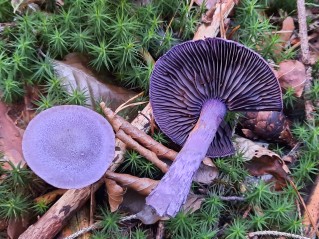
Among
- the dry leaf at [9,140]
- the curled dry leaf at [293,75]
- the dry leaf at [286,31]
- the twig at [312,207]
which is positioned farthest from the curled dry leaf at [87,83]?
the twig at [312,207]

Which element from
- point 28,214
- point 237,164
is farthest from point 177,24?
point 28,214

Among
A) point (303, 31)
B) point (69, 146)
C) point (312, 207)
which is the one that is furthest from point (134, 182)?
point (303, 31)

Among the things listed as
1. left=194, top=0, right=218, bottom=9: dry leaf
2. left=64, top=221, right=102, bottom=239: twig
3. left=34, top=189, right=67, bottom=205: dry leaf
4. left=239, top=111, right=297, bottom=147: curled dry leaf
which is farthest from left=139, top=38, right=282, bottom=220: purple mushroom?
left=194, top=0, right=218, bottom=9: dry leaf

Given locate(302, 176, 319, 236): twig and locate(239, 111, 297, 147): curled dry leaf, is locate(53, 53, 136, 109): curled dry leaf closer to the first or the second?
locate(239, 111, 297, 147): curled dry leaf

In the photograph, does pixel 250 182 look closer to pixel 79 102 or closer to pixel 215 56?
pixel 215 56

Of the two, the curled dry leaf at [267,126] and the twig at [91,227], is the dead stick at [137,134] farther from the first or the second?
the curled dry leaf at [267,126]

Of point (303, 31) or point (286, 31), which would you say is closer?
point (303, 31)

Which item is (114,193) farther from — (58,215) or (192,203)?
(192,203)
